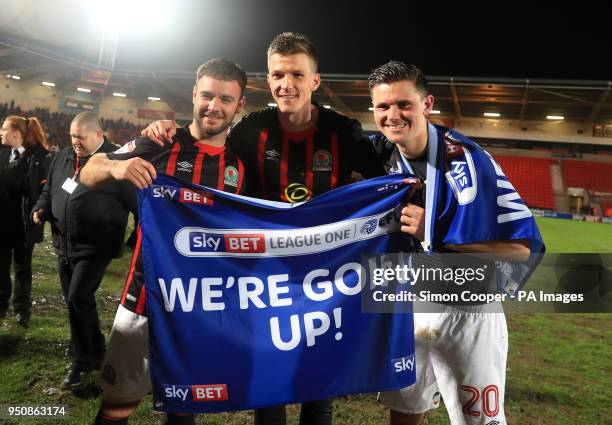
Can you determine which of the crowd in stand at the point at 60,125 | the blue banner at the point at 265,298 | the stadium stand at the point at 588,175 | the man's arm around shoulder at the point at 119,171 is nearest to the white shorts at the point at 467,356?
the blue banner at the point at 265,298

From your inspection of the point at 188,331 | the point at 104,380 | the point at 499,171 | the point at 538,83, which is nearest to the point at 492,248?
the point at 499,171

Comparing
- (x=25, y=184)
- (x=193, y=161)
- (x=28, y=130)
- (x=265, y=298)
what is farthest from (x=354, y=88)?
(x=265, y=298)

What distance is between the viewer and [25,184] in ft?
13.6

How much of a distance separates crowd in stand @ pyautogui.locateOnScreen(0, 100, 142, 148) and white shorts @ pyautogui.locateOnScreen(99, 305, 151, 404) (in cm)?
2258

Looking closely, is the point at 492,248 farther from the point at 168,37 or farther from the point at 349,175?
the point at 168,37

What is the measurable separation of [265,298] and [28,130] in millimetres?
3652

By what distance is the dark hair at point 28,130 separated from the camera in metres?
4.11

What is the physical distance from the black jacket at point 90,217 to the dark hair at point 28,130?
1202 mm

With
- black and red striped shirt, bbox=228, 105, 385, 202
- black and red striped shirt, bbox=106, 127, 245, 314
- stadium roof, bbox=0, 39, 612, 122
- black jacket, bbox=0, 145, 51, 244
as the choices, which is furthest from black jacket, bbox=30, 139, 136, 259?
stadium roof, bbox=0, 39, 612, 122

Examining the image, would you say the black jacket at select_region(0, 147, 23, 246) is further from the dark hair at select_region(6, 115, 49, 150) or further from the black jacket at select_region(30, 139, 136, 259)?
the black jacket at select_region(30, 139, 136, 259)

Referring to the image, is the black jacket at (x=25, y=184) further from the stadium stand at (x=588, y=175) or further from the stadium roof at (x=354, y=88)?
the stadium stand at (x=588, y=175)

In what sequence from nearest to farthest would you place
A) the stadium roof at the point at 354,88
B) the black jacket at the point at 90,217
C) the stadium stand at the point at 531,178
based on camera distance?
the black jacket at the point at 90,217, the stadium roof at the point at 354,88, the stadium stand at the point at 531,178

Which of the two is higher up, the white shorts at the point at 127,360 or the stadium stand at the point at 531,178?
the stadium stand at the point at 531,178

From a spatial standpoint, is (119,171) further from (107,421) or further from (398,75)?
(398,75)
